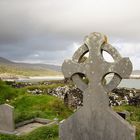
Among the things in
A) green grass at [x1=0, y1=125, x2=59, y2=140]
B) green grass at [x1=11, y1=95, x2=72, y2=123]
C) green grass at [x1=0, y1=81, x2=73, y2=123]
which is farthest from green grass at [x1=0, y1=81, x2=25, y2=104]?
green grass at [x1=0, y1=125, x2=59, y2=140]

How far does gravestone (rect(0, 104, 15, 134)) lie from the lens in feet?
48.5

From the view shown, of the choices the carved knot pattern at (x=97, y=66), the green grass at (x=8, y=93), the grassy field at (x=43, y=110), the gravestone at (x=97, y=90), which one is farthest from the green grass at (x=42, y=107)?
the carved knot pattern at (x=97, y=66)

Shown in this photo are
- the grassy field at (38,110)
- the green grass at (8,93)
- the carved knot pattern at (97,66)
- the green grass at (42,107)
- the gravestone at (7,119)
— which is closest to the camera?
the carved knot pattern at (97,66)

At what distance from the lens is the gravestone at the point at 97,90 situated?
21.6 feet

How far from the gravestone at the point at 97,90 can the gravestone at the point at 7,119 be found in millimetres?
8081

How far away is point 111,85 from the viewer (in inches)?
263

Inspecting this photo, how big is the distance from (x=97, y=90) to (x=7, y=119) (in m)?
9.10

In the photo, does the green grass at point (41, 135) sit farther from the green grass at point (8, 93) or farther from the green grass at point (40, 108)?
the green grass at point (8, 93)

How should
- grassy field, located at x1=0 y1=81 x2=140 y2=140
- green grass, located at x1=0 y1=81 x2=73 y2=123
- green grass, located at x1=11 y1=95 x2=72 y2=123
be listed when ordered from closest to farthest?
grassy field, located at x1=0 y1=81 x2=140 y2=140 → green grass, located at x1=11 y1=95 x2=72 y2=123 → green grass, located at x1=0 y1=81 x2=73 y2=123

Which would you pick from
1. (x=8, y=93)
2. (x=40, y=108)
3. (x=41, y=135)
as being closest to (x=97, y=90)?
(x=41, y=135)

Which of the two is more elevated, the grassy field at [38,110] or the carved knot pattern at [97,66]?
the carved knot pattern at [97,66]

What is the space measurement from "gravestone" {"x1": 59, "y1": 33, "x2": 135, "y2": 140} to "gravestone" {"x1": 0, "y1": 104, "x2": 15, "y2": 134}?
26.5ft

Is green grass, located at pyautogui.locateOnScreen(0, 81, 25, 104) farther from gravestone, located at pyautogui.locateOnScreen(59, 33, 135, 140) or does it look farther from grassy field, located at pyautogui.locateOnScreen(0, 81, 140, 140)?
gravestone, located at pyautogui.locateOnScreen(59, 33, 135, 140)

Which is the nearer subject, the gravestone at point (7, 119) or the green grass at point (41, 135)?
the green grass at point (41, 135)
